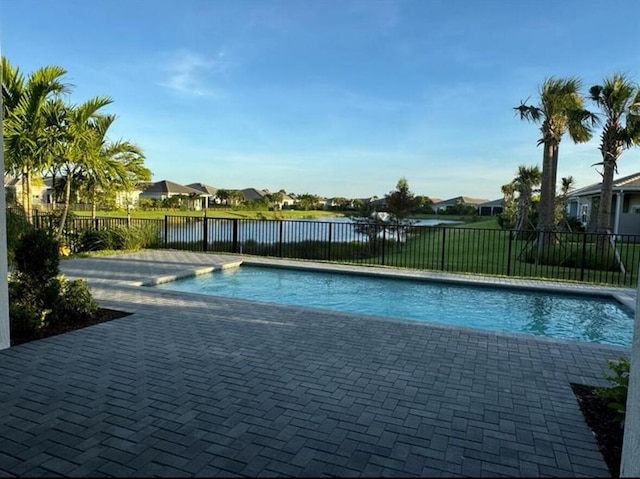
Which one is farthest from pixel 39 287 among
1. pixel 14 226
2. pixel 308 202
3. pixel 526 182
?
pixel 308 202

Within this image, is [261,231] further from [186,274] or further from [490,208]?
[490,208]

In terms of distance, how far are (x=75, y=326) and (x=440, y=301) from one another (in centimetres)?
566

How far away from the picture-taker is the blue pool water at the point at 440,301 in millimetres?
5969

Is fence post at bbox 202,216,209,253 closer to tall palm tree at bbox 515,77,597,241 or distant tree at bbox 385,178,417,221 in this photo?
distant tree at bbox 385,178,417,221

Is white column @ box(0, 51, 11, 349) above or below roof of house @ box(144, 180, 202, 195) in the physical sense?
below

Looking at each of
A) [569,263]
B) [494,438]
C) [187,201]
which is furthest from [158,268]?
[187,201]

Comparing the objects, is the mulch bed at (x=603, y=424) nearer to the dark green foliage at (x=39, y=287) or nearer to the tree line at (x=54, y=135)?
the dark green foliage at (x=39, y=287)

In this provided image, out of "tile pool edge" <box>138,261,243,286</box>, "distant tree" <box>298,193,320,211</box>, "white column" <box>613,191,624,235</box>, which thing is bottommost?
"tile pool edge" <box>138,261,243,286</box>

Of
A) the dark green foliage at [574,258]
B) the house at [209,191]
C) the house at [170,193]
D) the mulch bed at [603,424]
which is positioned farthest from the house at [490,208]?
the mulch bed at [603,424]

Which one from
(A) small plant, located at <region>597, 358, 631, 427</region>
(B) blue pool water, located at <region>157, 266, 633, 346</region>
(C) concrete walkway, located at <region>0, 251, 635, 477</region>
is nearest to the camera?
(C) concrete walkway, located at <region>0, 251, 635, 477</region>

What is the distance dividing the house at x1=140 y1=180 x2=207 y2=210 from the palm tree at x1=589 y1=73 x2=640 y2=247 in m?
40.7

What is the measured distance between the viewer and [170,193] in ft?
168

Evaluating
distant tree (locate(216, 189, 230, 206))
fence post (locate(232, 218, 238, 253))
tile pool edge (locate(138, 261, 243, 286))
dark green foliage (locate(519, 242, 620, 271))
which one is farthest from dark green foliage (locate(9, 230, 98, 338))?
distant tree (locate(216, 189, 230, 206))

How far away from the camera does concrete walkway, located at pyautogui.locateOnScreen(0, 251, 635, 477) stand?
2102mm
